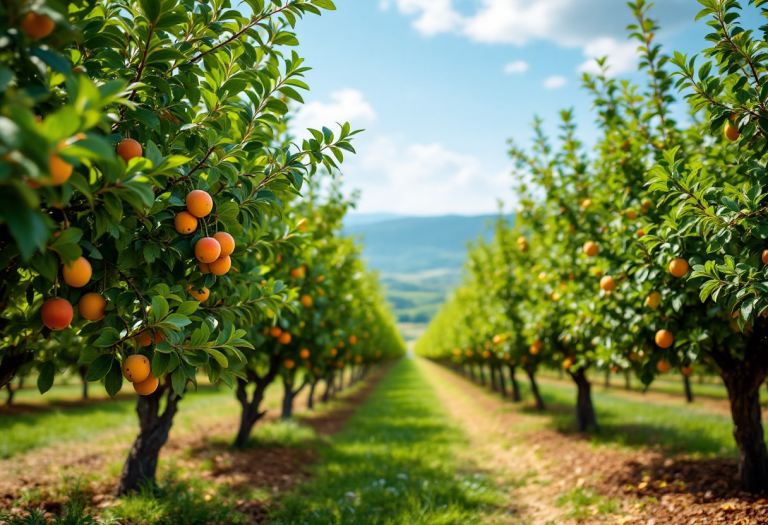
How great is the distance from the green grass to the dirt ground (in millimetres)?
525

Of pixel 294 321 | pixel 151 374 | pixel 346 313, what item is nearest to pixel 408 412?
pixel 346 313

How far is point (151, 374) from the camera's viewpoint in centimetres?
215

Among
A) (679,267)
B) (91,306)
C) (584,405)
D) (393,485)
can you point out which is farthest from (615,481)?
(91,306)

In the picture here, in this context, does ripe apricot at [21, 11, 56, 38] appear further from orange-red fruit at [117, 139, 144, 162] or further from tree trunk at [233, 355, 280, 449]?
tree trunk at [233, 355, 280, 449]

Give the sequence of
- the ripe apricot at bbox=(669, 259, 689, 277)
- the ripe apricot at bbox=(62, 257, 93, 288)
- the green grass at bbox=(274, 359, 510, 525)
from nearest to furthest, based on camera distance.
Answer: the ripe apricot at bbox=(62, 257, 93, 288)
the ripe apricot at bbox=(669, 259, 689, 277)
the green grass at bbox=(274, 359, 510, 525)

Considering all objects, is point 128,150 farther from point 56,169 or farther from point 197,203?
point 56,169

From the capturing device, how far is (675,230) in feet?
11.5

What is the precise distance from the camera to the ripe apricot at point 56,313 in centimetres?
183

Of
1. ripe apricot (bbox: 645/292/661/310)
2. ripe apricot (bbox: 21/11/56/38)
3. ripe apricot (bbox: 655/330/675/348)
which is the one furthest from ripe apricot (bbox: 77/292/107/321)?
ripe apricot (bbox: 655/330/675/348)

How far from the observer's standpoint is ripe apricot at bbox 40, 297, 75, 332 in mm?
1826

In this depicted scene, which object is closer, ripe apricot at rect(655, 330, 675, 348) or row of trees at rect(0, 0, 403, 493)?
row of trees at rect(0, 0, 403, 493)

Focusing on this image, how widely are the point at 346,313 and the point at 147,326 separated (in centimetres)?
781

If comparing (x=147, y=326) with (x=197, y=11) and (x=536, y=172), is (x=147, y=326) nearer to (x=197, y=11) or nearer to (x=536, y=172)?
(x=197, y=11)

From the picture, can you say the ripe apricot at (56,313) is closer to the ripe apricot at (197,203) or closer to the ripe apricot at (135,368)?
the ripe apricot at (135,368)
